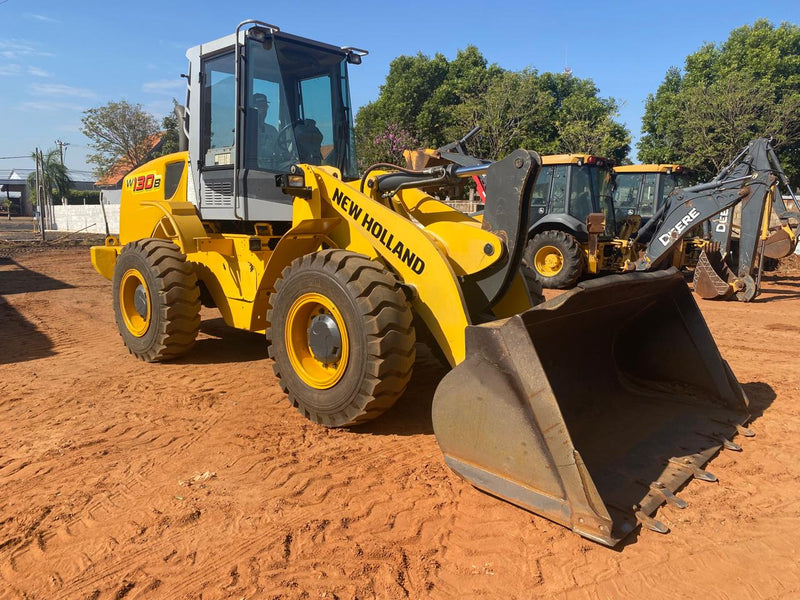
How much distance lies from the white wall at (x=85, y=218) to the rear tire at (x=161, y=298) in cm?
2263

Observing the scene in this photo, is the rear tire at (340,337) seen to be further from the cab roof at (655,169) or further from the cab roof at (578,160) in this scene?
the cab roof at (655,169)

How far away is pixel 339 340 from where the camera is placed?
149 inches

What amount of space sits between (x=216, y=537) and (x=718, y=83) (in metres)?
28.5

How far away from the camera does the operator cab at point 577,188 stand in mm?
11555

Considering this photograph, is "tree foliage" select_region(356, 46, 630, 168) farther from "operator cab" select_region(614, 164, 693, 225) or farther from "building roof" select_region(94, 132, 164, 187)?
"building roof" select_region(94, 132, 164, 187)

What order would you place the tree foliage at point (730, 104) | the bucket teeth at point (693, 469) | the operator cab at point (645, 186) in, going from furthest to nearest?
the tree foliage at point (730, 104)
the operator cab at point (645, 186)
the bucket teeth at point (693, 469)

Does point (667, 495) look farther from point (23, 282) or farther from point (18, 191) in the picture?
point (18, 191)

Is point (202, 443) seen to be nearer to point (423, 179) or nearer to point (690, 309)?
point (423, 179)

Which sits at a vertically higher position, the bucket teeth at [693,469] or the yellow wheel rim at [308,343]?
the yellow wheel rim at [308,343]

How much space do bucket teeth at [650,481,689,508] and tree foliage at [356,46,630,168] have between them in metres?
23.9

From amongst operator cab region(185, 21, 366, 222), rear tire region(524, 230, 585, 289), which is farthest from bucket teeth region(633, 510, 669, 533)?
rear tire region(524, 230, 585, 289)

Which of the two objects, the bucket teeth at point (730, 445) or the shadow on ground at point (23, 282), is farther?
the shadow on ground at point (23, 282)

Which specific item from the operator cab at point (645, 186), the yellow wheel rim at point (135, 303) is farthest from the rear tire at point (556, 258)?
the yellow wheel rim at point (135, 303)

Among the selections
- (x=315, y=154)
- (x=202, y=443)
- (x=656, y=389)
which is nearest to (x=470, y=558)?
(x=202, y=443)
